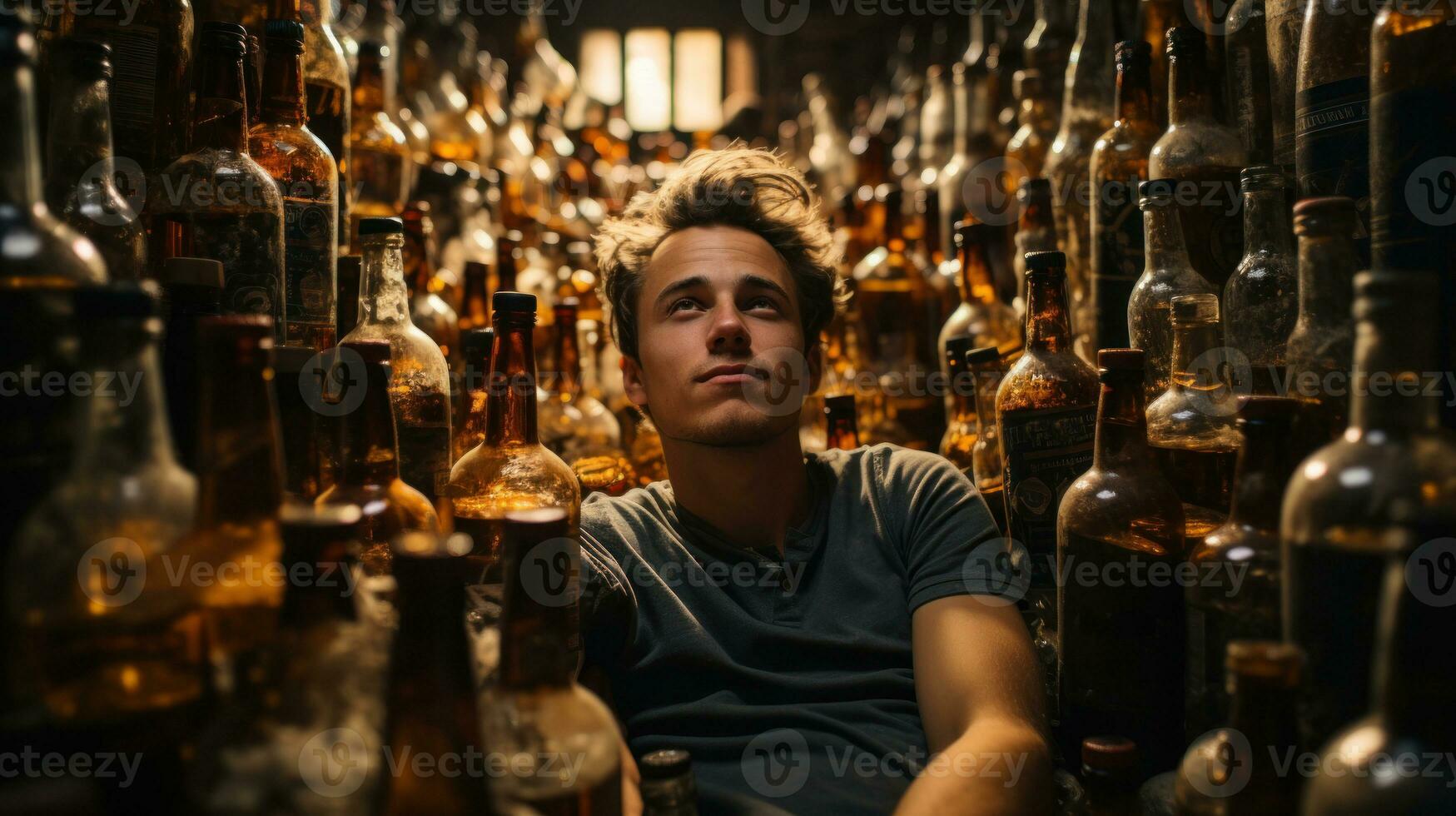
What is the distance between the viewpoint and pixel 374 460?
1186 mm

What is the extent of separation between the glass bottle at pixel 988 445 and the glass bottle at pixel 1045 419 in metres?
0.28

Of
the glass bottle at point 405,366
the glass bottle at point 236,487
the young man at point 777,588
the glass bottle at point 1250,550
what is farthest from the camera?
the glass bottle at point 405,366

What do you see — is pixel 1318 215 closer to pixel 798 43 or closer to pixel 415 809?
pixel 415 809

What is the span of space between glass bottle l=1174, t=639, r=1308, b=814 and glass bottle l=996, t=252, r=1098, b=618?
85cm

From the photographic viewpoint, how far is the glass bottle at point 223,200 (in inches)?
51.3

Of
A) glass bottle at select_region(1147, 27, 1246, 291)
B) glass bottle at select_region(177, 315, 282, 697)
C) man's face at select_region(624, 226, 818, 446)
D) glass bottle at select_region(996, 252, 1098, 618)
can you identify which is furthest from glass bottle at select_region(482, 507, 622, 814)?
glass bottle at select_region(1147, 27, 1246, 291)

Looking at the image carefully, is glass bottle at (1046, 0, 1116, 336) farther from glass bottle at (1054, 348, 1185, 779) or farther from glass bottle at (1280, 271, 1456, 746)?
glass bottle at (1280, 271, 1456, 746)

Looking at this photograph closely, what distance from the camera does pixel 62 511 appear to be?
700mm

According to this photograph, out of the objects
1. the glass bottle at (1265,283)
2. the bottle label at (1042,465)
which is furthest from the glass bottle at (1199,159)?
the bottle label at (1042,465)

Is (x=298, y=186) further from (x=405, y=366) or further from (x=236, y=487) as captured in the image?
(x=236, y=487)

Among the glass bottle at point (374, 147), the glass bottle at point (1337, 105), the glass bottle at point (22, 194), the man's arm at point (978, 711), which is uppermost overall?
the glass bottle at point (374, 147)

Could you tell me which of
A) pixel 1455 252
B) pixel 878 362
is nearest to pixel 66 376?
pixel 1455 252

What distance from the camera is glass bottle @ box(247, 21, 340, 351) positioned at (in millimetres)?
1481

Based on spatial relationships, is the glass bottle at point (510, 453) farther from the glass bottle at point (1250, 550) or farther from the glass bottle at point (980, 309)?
the glass bottle at point (980, 309)
